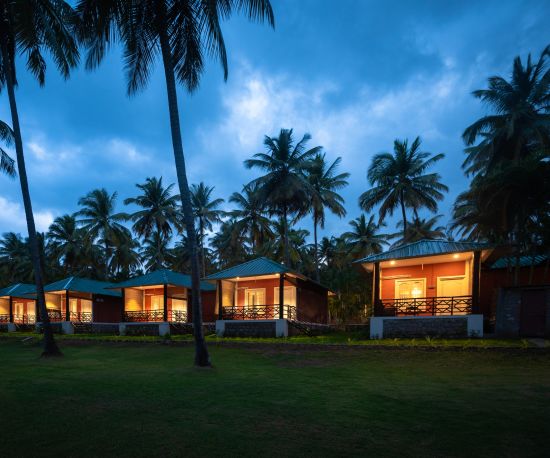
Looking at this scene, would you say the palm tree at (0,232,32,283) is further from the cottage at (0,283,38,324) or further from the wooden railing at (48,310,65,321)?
the wooden railing at (48,310,65,321)

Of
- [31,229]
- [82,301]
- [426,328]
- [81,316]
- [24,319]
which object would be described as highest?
[31,229]

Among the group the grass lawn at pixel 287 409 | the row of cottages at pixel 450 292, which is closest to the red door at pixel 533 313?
the row of cottages at pixel 450 292

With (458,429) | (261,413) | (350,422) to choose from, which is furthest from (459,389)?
(261,413)

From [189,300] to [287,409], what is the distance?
25.8 metres

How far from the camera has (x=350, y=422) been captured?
579 centimetres

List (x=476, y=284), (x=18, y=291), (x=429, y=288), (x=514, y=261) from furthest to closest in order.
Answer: (x=18, y=291) < (x=514, y=261) < (x=429, y=288) < (x=476, y=284)

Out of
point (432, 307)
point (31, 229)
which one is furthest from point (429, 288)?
point (31, 229)

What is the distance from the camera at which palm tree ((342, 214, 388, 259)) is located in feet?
145

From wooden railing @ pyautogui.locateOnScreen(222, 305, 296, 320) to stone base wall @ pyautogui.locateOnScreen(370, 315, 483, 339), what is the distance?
653 cm

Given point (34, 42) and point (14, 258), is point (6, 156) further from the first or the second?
point (14, 258)

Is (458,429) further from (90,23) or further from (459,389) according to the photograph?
(90,23)

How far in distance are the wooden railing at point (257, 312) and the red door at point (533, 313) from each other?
→ 11.8m

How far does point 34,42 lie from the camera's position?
15195mm

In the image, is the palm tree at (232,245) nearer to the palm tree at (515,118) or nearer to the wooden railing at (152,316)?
the wooden railing at (152,316)
